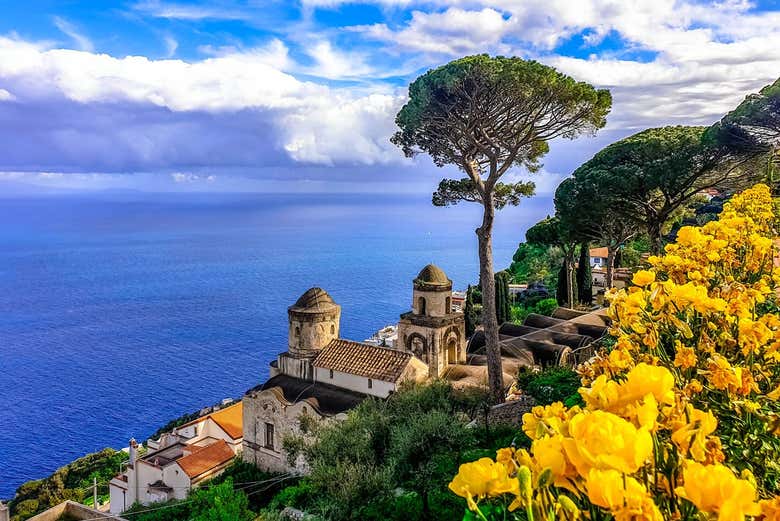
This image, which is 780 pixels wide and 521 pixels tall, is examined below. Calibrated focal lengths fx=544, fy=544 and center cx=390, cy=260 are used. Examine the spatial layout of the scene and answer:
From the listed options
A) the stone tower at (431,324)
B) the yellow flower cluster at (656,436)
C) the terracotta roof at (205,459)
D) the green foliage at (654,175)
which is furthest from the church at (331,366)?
the yellow flower cluster at (656,436)

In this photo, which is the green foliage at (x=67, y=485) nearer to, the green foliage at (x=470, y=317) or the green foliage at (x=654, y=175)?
the green foliage at (x=470, y=317)

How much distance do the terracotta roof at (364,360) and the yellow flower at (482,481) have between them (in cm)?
1549

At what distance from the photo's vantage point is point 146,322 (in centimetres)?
7100

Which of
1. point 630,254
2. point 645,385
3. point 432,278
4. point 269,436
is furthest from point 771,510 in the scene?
point 630,254

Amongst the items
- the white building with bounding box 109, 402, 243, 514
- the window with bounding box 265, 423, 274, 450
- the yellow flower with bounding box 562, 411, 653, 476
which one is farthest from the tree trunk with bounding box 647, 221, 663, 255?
the yellow flower with bounding box 562, 411, 653, 476

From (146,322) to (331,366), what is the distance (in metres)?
60.4

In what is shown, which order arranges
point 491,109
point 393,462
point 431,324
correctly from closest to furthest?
point 393,462, point 491,109, point 431,324

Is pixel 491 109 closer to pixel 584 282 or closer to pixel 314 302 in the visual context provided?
pixel 314 302

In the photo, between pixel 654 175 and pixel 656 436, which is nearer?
pixel 656 436

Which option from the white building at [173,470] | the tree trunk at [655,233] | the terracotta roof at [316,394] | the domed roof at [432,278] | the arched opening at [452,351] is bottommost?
the white building at [173,470]

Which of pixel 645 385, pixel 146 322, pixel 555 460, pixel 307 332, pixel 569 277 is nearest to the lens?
pixel 555 460

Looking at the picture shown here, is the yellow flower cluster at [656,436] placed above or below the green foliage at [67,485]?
above

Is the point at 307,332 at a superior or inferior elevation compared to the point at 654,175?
inferior

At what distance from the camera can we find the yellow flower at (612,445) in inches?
55.8
